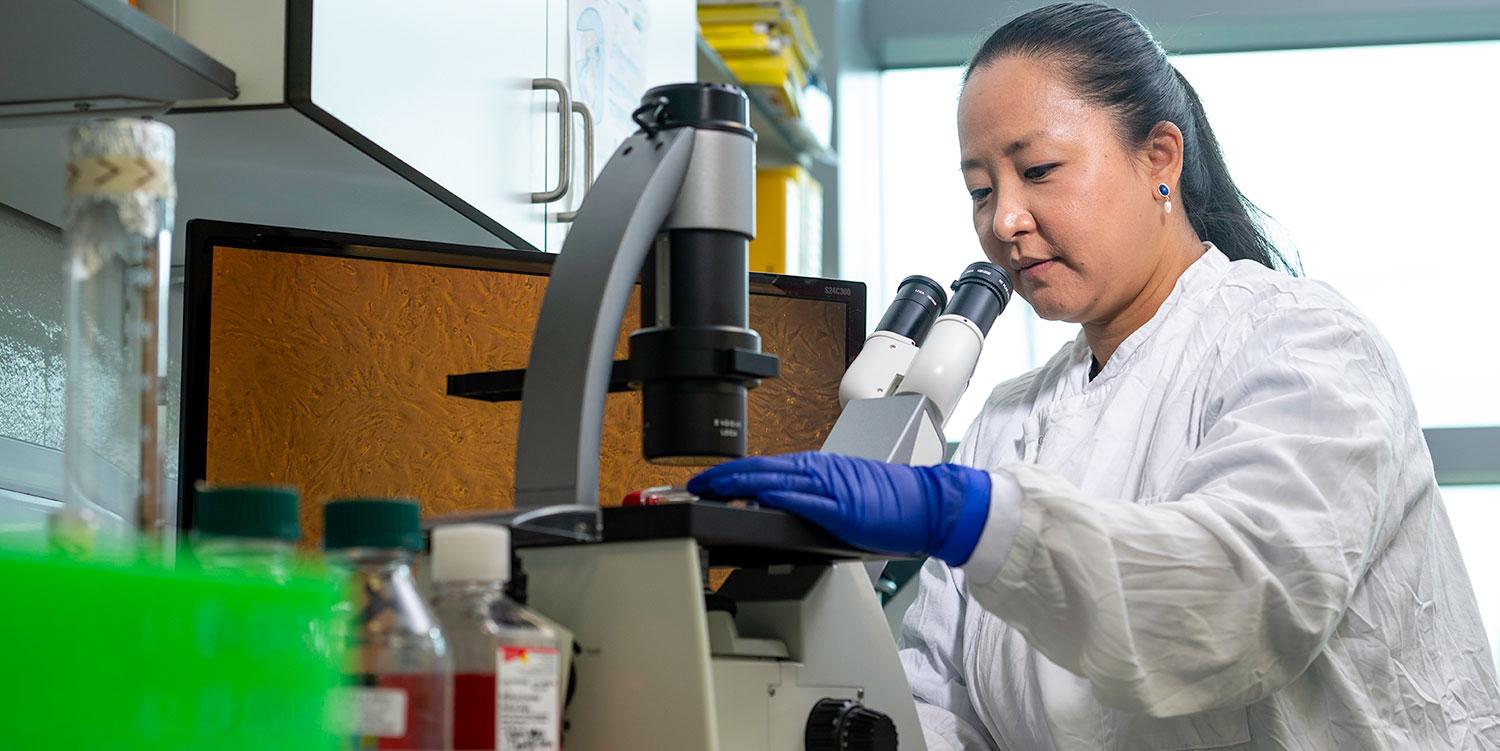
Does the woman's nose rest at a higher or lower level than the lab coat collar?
higher

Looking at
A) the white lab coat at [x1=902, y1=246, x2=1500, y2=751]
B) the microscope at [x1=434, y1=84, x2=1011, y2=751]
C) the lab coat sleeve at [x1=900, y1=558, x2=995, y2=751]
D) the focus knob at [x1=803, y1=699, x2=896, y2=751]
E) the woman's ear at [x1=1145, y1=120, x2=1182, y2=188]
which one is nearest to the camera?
the microscope at [x1=434, y1=84, x2=1011, y2=751]

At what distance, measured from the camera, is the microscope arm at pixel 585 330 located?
77 cm

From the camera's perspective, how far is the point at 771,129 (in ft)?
8.67

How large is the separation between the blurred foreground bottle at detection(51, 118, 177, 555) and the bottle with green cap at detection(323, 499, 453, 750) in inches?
3.6

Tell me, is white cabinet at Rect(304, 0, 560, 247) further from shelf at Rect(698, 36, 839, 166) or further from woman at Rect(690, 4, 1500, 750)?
shelf at Rect(698, 36, 839, 166)

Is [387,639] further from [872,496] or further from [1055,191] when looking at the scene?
[1055,191]

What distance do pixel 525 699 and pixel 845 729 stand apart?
0.85 ft

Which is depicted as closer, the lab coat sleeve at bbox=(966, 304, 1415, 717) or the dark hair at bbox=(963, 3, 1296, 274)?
the lab coat sleeve at bbox=(966, 304, 1415, 717)

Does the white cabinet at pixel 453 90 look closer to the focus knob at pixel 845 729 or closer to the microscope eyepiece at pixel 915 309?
the microscope eyepiece at pixel 915 309


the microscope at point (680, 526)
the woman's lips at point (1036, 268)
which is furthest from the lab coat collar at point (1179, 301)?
the microscope at point (680, 526)

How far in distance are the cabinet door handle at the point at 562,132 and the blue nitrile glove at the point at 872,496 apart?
0.83m

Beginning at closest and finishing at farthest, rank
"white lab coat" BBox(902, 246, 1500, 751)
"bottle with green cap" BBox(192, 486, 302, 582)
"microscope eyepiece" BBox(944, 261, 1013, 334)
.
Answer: "bottle with green cap" BBox(192, 486, 302, 582), "white lab coat" BBox(902, 246, 1500, 751), "microscope eyepiece" BBox(944, 261, 1013, 334)

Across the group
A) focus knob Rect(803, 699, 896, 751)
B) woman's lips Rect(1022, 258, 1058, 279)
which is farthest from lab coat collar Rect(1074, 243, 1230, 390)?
focus knob Rect(803, 699, 896, 751)

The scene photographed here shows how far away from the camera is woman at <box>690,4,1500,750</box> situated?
906 mm
